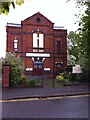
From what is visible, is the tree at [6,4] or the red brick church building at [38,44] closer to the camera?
the tree at [6,4]

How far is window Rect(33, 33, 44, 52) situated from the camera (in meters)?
41.3

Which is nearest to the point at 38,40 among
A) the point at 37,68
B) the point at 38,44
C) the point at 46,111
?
the point at 38,44

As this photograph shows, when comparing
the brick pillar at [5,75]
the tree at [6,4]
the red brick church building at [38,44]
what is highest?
the red brick church building at [38,44]

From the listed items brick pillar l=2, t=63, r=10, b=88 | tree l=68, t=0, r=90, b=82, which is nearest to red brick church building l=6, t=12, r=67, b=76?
tree l=68, t=0, r=90, b=82

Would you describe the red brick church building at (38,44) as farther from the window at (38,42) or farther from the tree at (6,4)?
Result: the tree at (6,4)

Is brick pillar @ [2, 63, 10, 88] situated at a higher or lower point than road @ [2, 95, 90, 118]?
higher

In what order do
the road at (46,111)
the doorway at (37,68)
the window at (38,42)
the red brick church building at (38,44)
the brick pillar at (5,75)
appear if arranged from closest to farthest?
the road at (46,111) → the brick pillar at (5,75) → the red brick church building at (38,44) → the doorway at (37,68) → the window at (38,42)

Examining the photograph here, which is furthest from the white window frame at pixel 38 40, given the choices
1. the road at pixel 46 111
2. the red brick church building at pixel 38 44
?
the road at pixel 46 111

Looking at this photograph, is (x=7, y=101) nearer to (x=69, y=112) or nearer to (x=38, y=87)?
(x=69, y=112)

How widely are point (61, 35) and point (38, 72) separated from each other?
284 inches

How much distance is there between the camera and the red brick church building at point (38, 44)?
40281 millimetres

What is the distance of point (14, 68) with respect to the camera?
22156mm

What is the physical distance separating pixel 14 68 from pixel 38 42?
19896mm

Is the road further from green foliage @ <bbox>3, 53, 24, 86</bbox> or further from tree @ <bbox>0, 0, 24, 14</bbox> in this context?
green foliage @ <bbox>3, 53, 24, 86</bbox>
